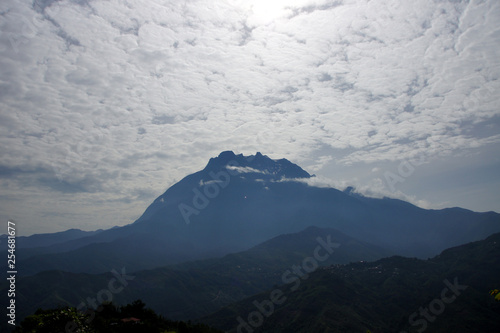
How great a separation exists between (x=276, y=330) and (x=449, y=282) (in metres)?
116

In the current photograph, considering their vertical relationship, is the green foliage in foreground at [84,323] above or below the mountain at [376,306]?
above

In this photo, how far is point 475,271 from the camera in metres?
193

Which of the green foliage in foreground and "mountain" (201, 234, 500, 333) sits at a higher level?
the green foliage in foreground

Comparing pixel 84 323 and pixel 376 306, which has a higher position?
pixel 84 323

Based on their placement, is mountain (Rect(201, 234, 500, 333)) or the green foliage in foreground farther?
mountain (Rect(201, 234, 500, 333))

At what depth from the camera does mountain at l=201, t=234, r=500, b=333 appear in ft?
428

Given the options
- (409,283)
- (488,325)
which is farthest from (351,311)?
(409,283)

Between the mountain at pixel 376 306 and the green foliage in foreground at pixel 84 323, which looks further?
the mountain at pixel 376 306

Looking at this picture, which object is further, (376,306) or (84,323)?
(376,306)

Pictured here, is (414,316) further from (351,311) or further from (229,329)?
(229,329)

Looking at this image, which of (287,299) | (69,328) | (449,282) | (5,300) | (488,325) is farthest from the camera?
(5,300)

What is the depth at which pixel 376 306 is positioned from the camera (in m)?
159

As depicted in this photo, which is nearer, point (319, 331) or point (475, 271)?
point (319, 331)

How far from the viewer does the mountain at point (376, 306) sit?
130375 mm
